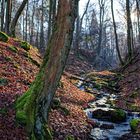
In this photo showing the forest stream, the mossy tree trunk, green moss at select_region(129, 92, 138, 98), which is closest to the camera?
the mossy tree trunk

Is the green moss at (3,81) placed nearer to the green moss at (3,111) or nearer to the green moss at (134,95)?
the green moss at (3,111)

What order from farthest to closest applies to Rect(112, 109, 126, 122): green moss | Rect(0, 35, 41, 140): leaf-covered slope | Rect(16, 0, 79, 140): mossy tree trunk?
Rect(112, 109, 126, 122): green moss
Rect(16, 0, 79, 140): mossy tree trunk
Rect(0, 35, 41, 140): leaf-covered slope

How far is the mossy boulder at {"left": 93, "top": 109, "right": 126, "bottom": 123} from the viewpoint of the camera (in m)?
13.6

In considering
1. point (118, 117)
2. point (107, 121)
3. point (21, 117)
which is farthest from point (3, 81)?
point (118, 117)

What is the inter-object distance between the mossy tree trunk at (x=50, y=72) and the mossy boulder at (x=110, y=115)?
5.45m

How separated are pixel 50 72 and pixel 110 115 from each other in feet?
19.8

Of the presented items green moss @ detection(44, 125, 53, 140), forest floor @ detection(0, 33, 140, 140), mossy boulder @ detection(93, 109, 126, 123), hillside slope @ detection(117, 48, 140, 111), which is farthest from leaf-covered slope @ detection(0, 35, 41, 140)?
hillside slope @ detection(117, 48, 140, 111)

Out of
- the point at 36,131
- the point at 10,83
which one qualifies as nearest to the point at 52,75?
the point at 36,131

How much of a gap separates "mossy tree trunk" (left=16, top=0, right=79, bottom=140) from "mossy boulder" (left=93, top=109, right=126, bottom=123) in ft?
Answer: 17.9

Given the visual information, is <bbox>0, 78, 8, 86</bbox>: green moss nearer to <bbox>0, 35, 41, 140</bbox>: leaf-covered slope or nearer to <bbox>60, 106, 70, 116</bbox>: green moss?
<bbox>0, 35, 41, 140</bbox>: leaf-covered slope

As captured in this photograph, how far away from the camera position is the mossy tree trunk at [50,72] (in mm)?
8484

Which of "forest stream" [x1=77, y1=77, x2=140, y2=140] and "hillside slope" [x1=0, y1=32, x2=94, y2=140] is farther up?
"hillside slope" [x1=0, y1=32, x2=94, y2=140]

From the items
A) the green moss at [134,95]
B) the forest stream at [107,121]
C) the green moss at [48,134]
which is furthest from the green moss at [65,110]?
the green moss at [134,95]

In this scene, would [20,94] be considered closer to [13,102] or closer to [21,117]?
[13,102]
